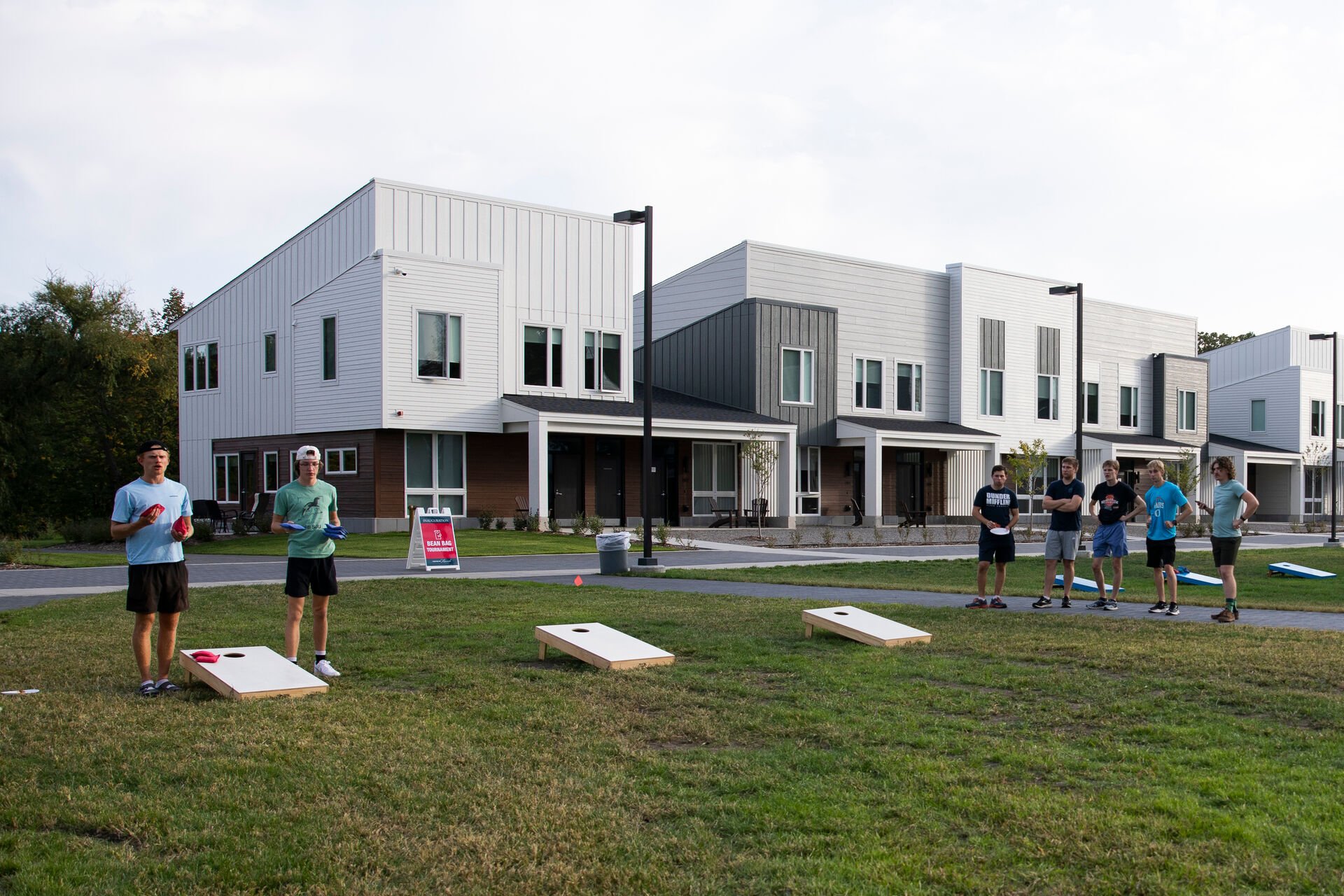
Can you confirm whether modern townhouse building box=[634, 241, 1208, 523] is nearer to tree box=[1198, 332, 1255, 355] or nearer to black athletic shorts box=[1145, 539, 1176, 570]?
black athletic shorts box=[1145, 539, 1176, 570]

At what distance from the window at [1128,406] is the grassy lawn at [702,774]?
42657 millimetres

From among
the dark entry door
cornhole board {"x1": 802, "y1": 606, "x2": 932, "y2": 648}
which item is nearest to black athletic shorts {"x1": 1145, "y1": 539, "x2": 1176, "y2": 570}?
cornhole board {"x1": 802, "y1": 606, "x2": 932, "y2": 648}

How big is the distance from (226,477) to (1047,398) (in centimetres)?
3086

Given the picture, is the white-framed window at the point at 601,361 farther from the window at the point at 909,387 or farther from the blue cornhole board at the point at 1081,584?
the blue cornhole board at the point at 1081,584

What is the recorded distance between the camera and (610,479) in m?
35.6

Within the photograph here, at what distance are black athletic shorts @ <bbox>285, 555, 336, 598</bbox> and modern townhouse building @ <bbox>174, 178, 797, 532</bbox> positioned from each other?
22164 millimetres

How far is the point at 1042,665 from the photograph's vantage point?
9.44 metres

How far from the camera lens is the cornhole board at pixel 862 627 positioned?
1053cm

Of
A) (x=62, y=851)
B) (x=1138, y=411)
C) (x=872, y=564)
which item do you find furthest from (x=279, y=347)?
(x=1138, y=411)

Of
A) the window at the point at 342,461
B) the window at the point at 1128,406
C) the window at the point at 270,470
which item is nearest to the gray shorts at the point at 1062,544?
the window at the point at 342,461

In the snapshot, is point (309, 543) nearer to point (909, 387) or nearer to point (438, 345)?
point (438, 345)

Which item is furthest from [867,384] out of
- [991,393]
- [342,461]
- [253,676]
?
[253,676]

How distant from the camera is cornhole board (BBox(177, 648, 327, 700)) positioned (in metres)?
7.95

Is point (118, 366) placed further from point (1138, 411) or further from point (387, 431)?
point (1138, 411)
